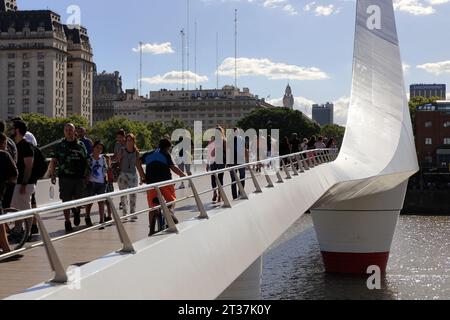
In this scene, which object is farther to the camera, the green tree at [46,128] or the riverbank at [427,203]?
the green tree at [46,128]

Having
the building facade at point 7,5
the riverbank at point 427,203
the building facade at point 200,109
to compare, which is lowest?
the riverbank at point 427,203

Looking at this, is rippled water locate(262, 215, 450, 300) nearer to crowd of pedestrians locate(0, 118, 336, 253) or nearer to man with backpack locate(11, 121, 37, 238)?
crowd of pedestrians locate(0, 118, 336, 253)

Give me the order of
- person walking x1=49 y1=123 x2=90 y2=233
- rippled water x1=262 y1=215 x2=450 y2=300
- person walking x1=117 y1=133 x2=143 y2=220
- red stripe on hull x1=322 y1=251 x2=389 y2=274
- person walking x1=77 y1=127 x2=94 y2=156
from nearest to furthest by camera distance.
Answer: person walking x1=49 y1=123 x2=90 y2=233 → person walking x1=77 y1=127 x2=94 y2=156 → person walking x1=117 y1=133 x2=143 y2=220 → rippled water x1=262 y1=215 x2=450 y2=300 → red stripe on hull x1=322 y1=251 x2=389 y2=274

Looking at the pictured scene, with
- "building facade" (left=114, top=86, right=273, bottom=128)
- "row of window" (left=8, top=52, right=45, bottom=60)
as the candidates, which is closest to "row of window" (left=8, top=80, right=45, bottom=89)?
"row of window" (left=8, top=52, right=45, bottom=60)

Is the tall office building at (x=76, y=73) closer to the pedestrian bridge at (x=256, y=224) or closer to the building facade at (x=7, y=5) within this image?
the building facade at (x=7, y=5)

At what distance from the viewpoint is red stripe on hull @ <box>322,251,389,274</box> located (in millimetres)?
30769

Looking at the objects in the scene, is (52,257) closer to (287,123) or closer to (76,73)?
(287,123)

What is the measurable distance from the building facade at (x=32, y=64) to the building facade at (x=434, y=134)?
7065 cm

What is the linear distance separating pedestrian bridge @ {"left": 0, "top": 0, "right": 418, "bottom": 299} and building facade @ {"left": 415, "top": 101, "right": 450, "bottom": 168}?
5108cm

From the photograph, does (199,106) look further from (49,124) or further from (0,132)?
(0,132)

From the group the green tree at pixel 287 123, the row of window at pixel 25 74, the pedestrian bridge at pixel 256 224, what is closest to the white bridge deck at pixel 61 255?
the pedestrian bridge at pixel 256 224

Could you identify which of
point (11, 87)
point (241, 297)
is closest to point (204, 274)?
point (241, 297)

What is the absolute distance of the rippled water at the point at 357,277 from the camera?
83.7 feet

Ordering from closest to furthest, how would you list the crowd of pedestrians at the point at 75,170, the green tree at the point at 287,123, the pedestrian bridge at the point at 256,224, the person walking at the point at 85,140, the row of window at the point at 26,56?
the pedestrian bridge at the point at 256,224 < the crowd of pedestrians at the point at 75,170 < the person walking at the point at 85,140 < the green tree at the point at 287,123 < the row of window at the point at 26,56
